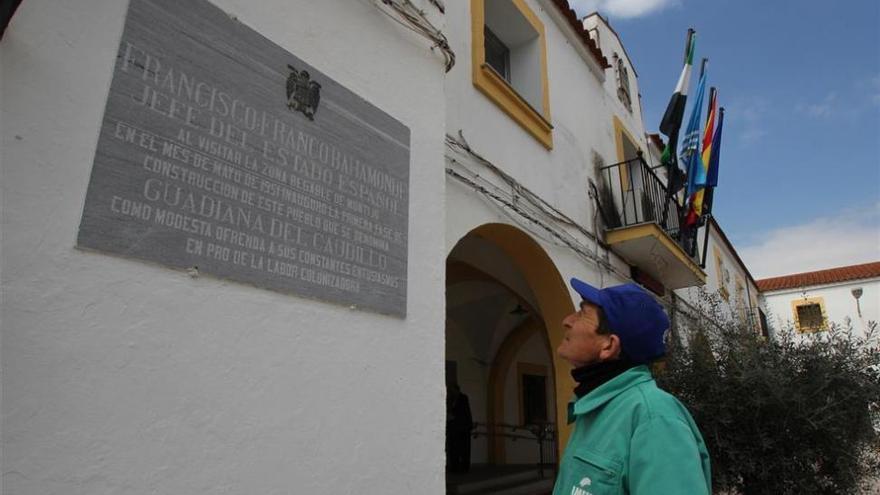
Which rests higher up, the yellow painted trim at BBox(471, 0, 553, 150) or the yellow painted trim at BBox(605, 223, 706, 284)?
the yellow painted trim at BBox(471, 0, 553, 150)

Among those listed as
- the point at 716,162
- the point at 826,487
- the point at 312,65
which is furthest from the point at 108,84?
the point at 716,162

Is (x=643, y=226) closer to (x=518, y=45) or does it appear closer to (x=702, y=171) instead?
(x=518, y=45)

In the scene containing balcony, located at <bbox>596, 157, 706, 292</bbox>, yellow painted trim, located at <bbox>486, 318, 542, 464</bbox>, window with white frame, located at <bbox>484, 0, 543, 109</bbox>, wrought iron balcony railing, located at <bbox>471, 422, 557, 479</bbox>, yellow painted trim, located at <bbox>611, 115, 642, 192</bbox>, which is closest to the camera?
window with white frame, located at <bbox>484, 0, 543, 109</bbox>

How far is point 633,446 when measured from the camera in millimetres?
1410

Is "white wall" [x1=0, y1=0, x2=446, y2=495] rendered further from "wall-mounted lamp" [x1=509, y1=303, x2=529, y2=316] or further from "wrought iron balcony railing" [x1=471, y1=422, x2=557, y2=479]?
"wrought iron balcony railing" [x1=471, y1=422, x2=557, y2=479]

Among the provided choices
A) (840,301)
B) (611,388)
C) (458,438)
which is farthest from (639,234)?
(840,301)

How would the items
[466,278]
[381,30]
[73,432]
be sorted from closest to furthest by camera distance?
[73,432] < [381,30] < [466,278]

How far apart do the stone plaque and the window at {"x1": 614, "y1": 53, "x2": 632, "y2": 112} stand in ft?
23.7

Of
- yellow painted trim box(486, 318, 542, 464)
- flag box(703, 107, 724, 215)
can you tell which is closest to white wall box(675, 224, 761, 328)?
flag box(703, 107, 724, 215)

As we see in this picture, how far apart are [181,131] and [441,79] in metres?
1.98

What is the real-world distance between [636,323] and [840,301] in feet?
100

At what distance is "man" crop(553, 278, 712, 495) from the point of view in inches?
52.7

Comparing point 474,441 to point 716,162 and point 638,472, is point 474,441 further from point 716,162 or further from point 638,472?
point 638,472

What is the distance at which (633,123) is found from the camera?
9398 millimetres
